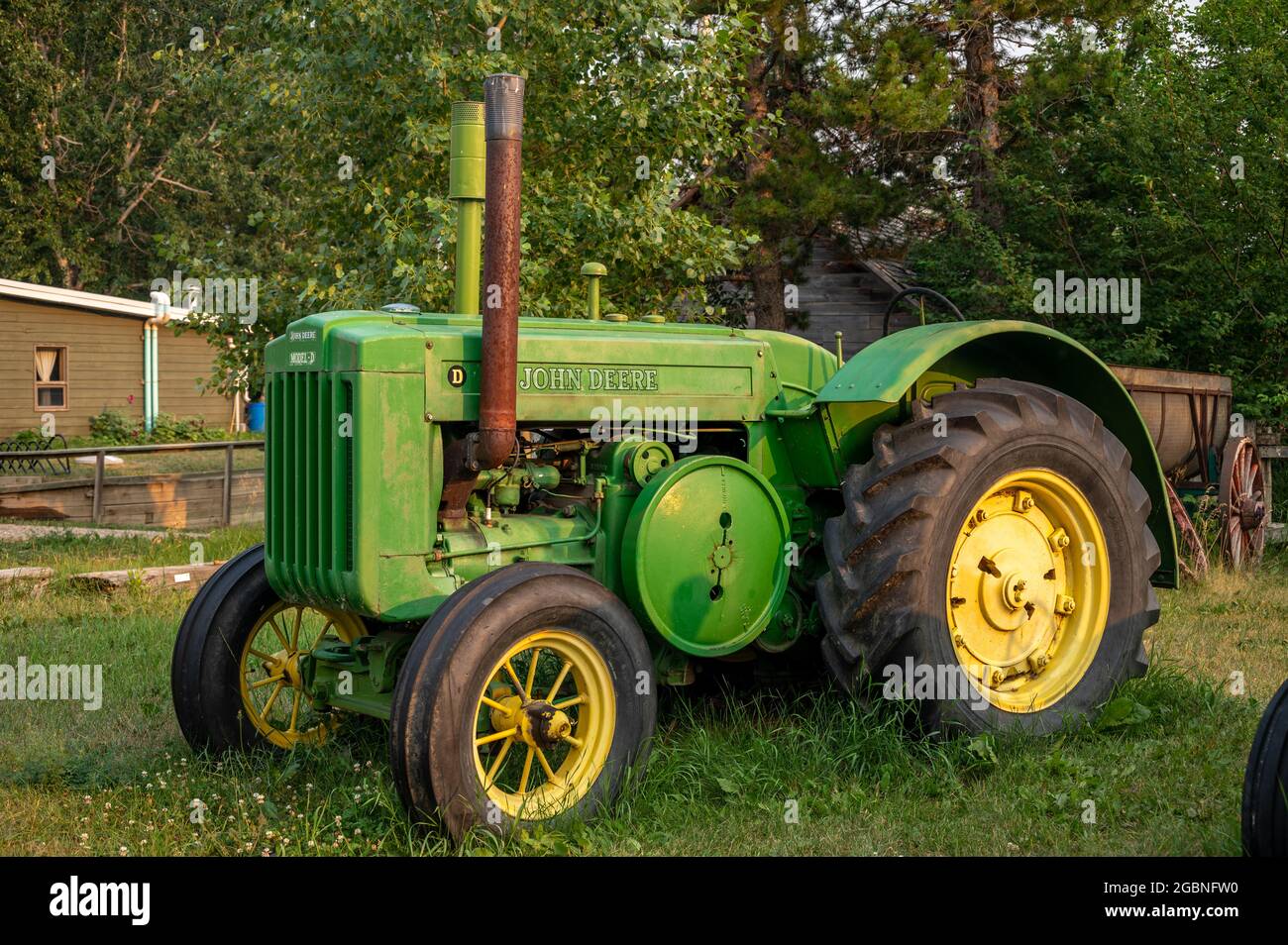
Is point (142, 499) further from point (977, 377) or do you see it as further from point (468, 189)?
point (977, 377)

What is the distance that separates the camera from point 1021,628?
504 centimetres

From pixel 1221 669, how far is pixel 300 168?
755 cm

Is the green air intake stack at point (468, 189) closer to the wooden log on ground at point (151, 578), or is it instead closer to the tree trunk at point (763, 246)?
the wooden log on ground at point (151, 578)

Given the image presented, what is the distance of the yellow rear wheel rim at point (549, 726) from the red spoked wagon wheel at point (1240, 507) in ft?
21.4

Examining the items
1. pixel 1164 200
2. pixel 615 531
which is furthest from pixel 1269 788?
pixel 1164 200

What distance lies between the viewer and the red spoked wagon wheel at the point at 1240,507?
A: 360 inches

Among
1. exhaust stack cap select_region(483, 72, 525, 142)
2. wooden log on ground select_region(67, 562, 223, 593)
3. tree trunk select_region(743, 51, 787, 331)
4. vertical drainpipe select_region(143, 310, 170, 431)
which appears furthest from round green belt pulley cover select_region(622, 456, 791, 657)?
vertical drainpipe select_region(143, 310, 170, 431)

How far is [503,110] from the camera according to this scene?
4.05 metres

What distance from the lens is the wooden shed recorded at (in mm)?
21516

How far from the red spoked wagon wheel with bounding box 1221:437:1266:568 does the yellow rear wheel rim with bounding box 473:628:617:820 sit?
6.53 m

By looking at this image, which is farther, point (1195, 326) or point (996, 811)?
point (1195, 326)

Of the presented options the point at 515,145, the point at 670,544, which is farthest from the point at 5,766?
the point at 515,145

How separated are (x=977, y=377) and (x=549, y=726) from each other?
2575 millimetres

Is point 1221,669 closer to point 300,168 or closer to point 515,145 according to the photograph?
point 515,145
